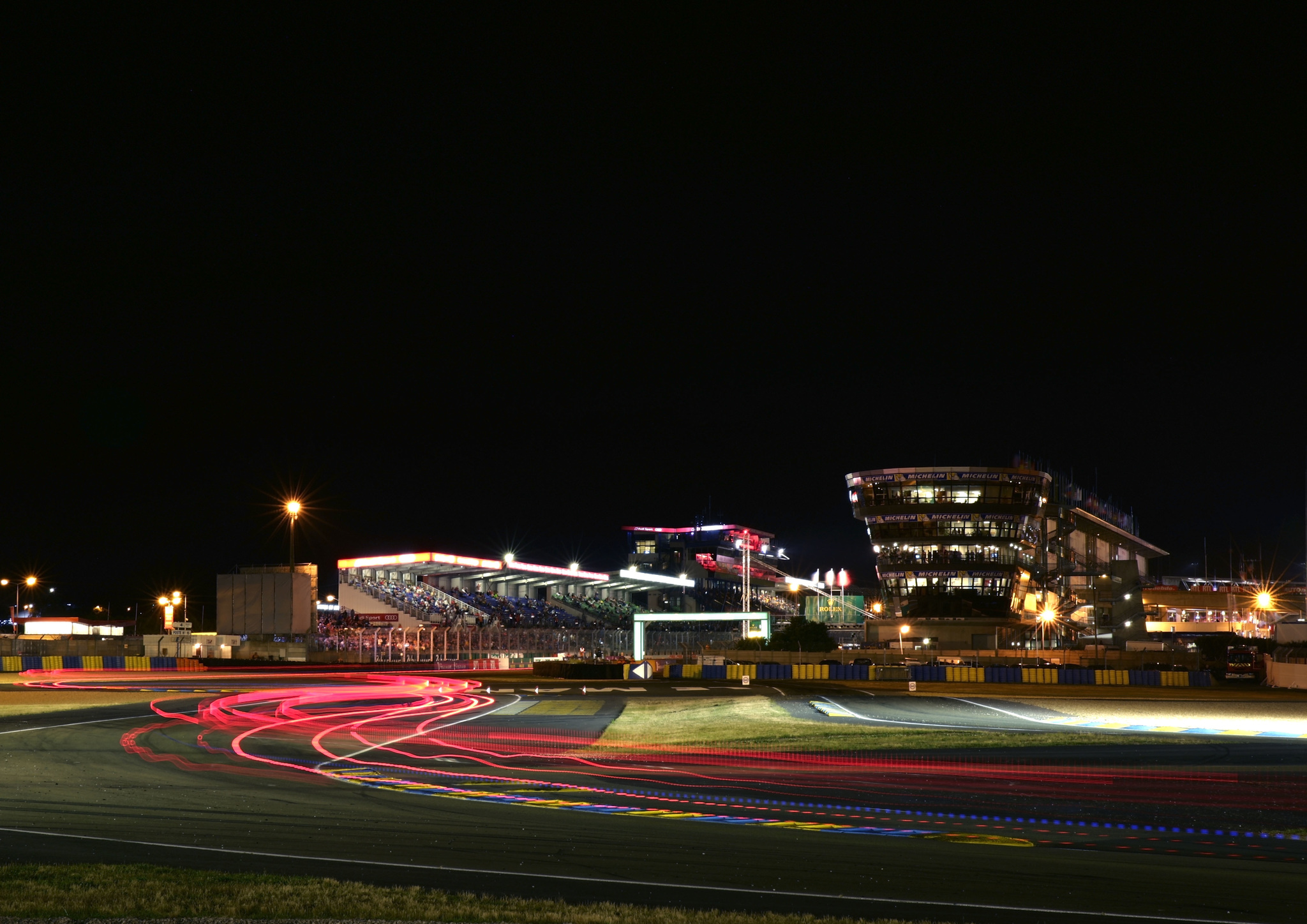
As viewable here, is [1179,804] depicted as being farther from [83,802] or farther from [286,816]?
[83,802]

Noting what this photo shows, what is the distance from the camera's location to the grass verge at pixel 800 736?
2331 centimetres

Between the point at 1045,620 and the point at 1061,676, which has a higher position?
the point at 1061,676

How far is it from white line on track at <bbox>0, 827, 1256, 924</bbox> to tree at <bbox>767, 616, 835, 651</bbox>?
64803mm

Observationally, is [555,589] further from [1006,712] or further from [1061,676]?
[1006,712]

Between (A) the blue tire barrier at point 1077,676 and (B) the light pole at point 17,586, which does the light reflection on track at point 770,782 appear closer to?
(A) the blue tire barrier at point 1077,676

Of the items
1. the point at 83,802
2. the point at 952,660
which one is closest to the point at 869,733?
the point at 83,802

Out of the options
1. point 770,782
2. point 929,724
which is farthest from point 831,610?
point 770,782

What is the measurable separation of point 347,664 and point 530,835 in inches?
2048

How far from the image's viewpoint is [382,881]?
1032 cm

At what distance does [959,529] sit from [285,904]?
395 feet

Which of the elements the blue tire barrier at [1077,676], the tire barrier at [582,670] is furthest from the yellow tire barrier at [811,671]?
the blue tire barrier at [1077,676]

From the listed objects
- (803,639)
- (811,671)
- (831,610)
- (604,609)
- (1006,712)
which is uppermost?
(604,609)

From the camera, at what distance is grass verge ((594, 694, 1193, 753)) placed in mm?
23312

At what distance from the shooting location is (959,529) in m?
124
